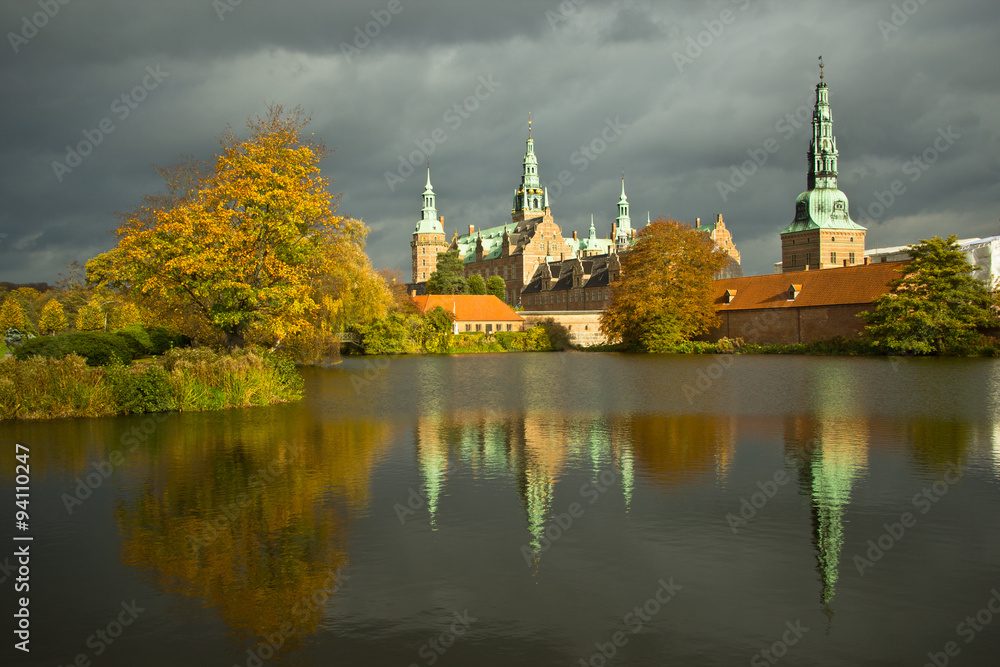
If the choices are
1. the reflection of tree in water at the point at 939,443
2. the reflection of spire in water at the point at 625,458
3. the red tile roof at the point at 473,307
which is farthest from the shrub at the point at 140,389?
the red tile roof at the point at 473,307

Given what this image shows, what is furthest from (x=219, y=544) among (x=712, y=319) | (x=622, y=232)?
(x=622, y=232)

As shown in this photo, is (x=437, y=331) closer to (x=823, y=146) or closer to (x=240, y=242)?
(x=240, y=242)

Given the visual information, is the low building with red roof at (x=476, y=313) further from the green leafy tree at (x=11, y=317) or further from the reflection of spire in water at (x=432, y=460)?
the reflection of spire in water at (x=432, y=460)

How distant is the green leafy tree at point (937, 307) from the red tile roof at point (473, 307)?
39159 millimetres

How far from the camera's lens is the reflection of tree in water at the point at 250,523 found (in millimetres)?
6422

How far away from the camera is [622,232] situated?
147 meters

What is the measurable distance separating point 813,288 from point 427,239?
299 feet

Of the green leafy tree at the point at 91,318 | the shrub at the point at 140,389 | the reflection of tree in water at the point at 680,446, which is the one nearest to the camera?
the reflection of tree in water at the point at 680,446

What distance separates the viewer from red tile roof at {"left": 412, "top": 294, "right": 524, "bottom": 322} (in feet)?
251

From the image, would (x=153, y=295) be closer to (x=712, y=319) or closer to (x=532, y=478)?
(x=532, y=478)

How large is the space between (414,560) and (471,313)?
69957 mm

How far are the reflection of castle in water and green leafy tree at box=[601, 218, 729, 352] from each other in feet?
137

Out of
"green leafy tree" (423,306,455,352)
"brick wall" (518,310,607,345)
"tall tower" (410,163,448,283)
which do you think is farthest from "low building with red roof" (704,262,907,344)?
"tall tower" (410,163,448,283)

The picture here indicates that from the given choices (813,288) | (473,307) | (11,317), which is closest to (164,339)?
(473,307)
